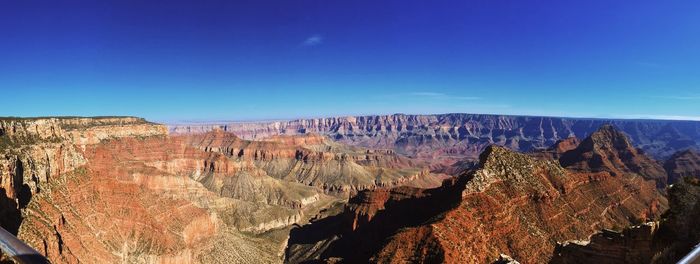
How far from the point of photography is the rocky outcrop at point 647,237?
93.9 feet

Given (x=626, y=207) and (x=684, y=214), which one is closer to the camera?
(x=684, y=214)

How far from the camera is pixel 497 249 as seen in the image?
58.9 m

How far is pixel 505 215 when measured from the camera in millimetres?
64562

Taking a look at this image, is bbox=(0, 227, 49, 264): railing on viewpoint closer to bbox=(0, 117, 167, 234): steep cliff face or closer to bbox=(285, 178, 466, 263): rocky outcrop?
bbox=(0, 117, 167, 234): steep cliff face

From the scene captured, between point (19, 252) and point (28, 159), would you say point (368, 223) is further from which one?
point (19, 252)

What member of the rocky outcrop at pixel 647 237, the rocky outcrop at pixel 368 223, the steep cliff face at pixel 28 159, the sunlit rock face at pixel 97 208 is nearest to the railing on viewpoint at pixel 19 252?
the rocky outcrop at pixel 647 237

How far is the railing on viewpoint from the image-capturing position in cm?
1608

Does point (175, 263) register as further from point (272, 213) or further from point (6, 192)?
point (272, 213)

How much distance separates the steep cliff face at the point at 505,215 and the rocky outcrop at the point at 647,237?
15.2 metres

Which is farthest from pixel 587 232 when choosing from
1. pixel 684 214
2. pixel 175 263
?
pixel 175 263

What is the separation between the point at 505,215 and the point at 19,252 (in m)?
61.3

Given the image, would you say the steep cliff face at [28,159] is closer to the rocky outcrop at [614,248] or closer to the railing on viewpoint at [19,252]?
the railing on viewpoint at [19,252]

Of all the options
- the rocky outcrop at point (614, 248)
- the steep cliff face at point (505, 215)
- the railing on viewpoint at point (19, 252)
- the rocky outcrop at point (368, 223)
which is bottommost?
the rocky outcrop at point (368, 223)

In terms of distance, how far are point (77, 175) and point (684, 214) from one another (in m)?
105
